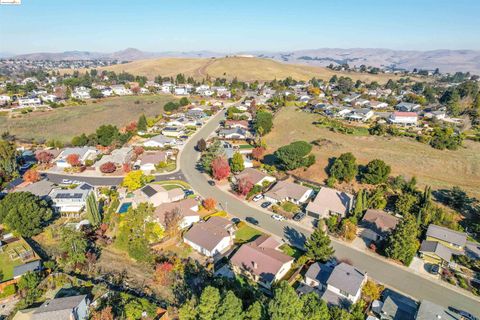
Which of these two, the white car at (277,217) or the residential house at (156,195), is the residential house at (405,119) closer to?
the white car at (277,217)

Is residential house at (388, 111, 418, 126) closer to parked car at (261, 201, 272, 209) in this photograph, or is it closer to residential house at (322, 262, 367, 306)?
parked car at (261, 201, 272, 209)

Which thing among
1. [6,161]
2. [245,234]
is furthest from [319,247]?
[6,161]

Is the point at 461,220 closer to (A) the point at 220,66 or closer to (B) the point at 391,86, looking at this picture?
(B) the point at 391,86

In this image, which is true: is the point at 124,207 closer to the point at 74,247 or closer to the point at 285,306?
the point at 74,247

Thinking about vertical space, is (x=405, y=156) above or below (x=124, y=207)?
above

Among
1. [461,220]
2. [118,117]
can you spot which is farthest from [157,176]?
[118,117]

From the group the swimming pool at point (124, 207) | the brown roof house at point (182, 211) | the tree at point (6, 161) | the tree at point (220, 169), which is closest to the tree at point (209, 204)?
the brown roof house at point (182, 211)
